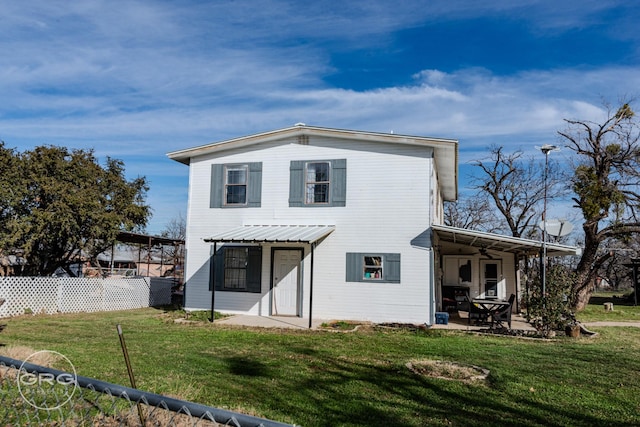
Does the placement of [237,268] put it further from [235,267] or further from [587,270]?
[587,270]

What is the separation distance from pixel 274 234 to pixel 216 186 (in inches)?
126

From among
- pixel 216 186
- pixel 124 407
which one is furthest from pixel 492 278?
pixel 124 407

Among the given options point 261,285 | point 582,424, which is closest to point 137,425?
point 582,424

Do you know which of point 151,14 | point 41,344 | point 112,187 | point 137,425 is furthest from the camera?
point 112,187

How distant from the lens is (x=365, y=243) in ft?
43.2

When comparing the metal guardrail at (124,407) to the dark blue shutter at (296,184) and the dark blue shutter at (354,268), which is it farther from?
the dark blue shutter at (296,184)

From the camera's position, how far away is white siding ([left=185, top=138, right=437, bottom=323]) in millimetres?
12758

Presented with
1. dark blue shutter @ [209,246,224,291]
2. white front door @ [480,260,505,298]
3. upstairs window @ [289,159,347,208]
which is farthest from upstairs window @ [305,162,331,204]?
white front door @ [480,260,505,298]

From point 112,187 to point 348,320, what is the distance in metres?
9.88

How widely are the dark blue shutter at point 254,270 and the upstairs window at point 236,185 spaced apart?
5.24 ft

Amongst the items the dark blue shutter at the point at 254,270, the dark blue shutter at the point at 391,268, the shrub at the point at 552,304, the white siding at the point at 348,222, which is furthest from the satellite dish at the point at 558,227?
the dark blue shutter at the point at 254,270

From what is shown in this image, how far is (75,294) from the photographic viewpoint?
14.8 m

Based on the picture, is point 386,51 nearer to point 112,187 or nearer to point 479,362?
point 479,362

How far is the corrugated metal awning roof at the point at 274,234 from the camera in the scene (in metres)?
11.9
